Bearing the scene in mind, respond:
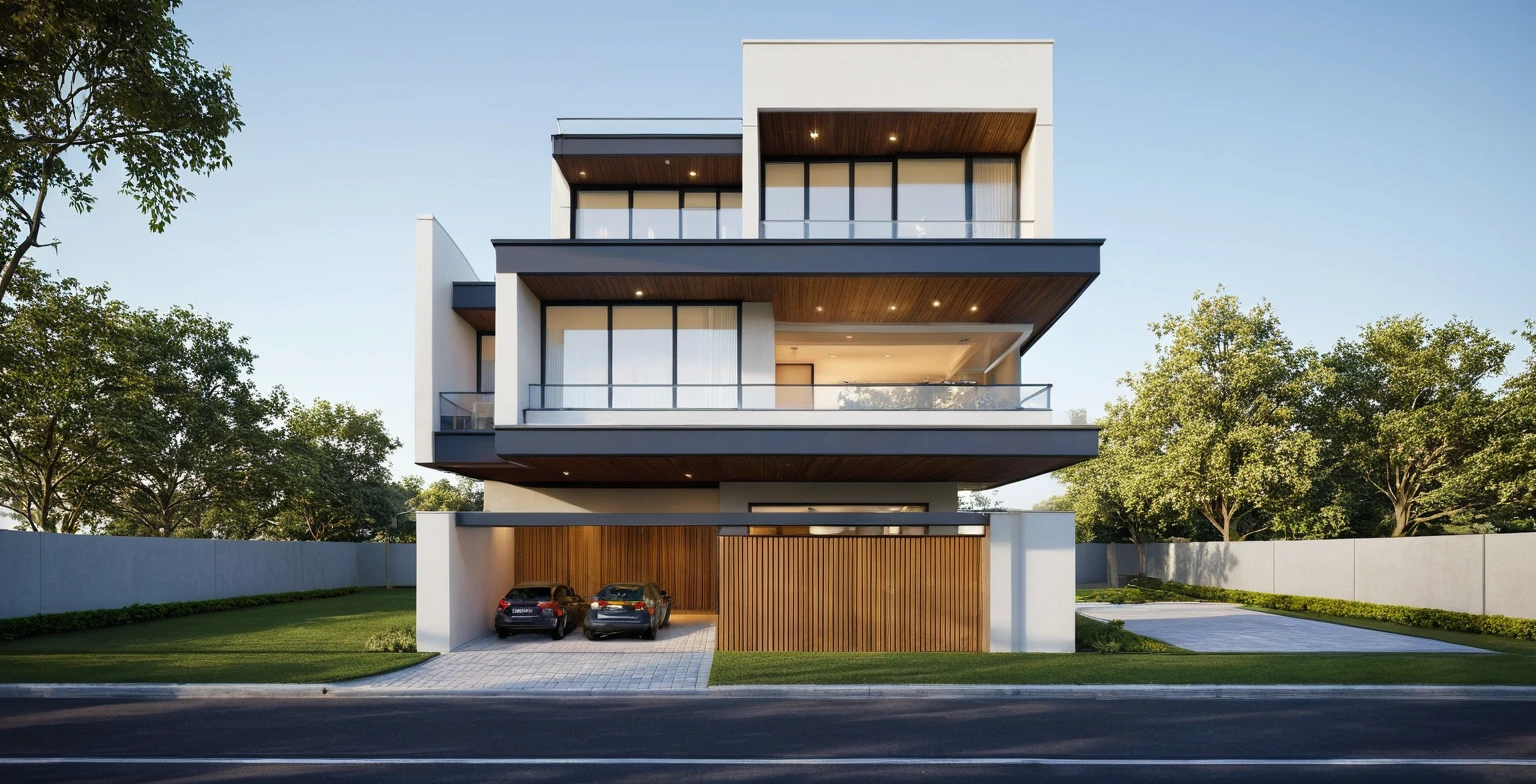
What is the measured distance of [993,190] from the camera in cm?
2050

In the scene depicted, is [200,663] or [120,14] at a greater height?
[120,14]

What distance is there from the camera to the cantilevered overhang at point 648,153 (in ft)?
68.3

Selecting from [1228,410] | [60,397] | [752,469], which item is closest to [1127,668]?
[752,469]

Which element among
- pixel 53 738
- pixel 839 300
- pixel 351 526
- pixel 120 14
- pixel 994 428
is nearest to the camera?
pixel 53 738

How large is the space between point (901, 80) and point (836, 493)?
969 cm

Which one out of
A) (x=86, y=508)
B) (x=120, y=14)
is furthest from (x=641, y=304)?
(x=86, y=508)

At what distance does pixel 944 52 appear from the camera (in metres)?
19.0

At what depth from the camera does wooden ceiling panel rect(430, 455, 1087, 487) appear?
17.6 meters

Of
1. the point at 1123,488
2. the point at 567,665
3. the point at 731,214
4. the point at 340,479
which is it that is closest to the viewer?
the point at 567,665

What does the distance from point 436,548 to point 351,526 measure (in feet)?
90.7

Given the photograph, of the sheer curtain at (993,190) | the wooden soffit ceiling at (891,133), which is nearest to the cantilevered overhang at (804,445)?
the sheer curtain at (993,190)

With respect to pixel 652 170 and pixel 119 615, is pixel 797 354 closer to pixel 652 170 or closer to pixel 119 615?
pixel 652 170

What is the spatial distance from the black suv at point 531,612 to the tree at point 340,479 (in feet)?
69.1

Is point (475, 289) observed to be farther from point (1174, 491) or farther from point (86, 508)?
point (1174, 491)
